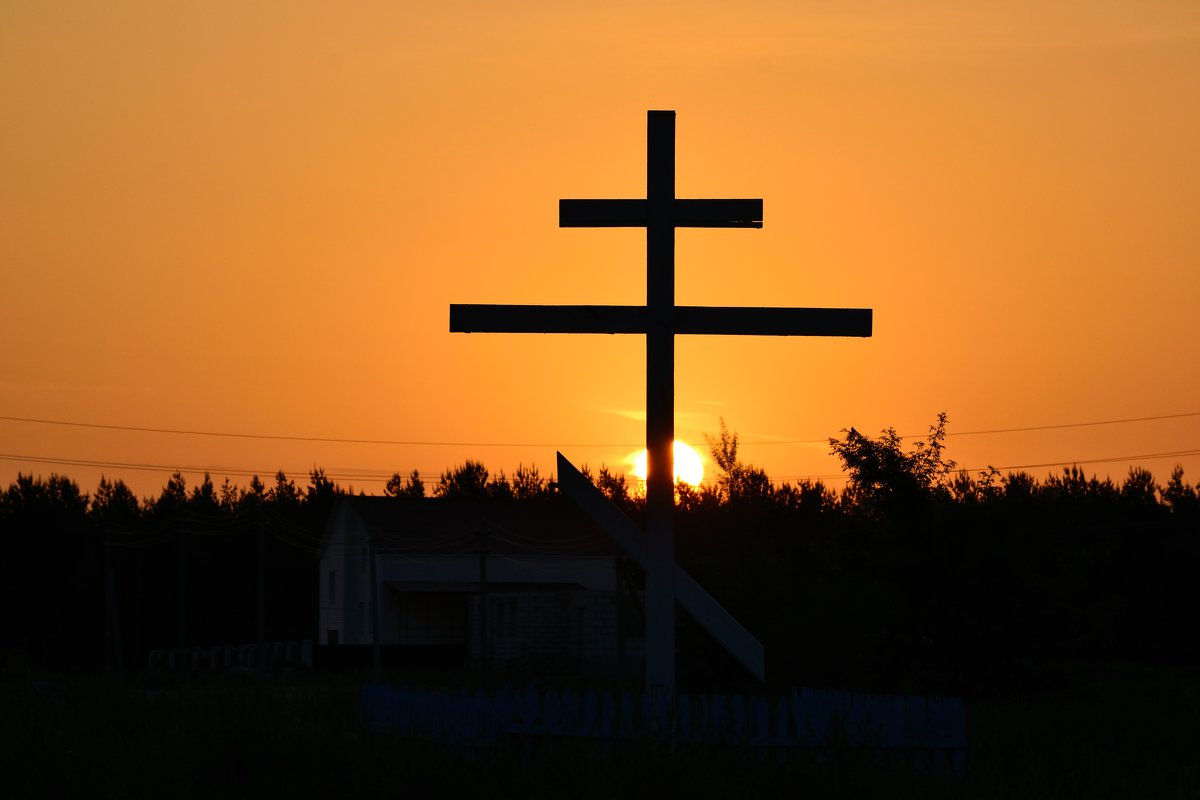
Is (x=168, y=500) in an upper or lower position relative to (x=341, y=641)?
upper

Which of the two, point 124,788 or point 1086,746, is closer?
point 124,788

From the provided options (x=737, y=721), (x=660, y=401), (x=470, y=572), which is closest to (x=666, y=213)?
(x=660, y=401)

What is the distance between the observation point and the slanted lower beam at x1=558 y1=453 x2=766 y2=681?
1313 cm

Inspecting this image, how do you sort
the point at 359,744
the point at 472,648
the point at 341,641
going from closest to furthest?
the point at 359,744 → the point at 472,648 → the point at 341,641

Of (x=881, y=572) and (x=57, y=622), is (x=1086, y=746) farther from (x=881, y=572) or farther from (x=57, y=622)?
(x=57, y=622)

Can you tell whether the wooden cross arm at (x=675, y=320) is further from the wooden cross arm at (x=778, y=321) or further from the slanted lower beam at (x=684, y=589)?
the slanted lower beam at (x=684, y=589)

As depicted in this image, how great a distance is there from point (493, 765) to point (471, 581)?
48.4 metres

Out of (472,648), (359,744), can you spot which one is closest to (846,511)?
(359,744)

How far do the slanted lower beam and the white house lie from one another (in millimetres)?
40903

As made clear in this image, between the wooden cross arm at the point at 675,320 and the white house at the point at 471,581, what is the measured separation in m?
41.1

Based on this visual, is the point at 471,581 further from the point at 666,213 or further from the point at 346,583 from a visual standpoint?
the point at 666,213

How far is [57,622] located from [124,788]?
211 feet

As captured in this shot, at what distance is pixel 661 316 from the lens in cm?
1352

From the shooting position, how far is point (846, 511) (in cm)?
2336
